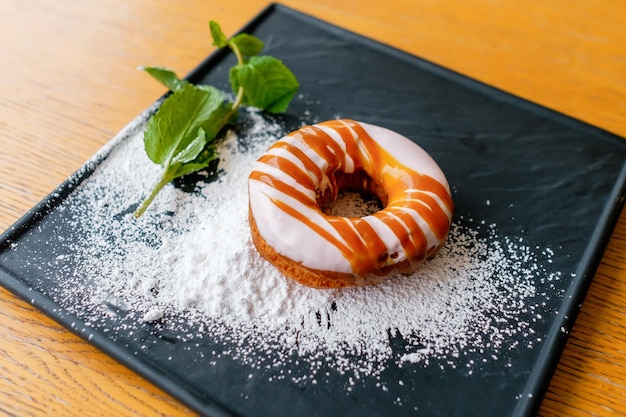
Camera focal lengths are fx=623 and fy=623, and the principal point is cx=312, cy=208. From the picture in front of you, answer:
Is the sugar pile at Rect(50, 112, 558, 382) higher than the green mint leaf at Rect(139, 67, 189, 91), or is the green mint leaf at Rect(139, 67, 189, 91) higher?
the green mint leaf at Rect(139, 67, 189, 91)

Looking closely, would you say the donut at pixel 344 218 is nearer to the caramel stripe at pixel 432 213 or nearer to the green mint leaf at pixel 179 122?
the caramel stripe at pixel 432 213

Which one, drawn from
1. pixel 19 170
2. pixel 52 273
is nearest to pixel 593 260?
pixel 52 273

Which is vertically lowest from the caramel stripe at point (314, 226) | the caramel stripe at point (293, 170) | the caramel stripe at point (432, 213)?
the caramel stripe at point (314, 226)

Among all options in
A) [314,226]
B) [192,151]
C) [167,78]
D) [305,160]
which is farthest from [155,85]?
[314,226]

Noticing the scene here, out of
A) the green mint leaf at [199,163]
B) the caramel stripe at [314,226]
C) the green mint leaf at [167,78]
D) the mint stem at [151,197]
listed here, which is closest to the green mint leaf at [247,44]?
the green mint leaf at [167,78]

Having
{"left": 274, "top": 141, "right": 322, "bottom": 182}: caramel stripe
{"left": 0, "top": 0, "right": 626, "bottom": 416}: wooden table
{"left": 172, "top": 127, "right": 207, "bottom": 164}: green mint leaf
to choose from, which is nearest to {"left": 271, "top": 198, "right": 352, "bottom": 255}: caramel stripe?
{"left": 274, "top": 141, "right": 322, "bottom": 182}: caramel stripe

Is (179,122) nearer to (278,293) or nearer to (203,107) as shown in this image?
(203,107)

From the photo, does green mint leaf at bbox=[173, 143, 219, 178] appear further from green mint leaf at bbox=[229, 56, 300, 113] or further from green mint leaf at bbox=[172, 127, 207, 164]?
green mint leaf at bbox=[229, 56, 300, 113]

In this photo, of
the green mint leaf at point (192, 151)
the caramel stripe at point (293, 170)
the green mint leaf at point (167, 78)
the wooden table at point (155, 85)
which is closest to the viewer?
the wooden table at point (155, 85)
